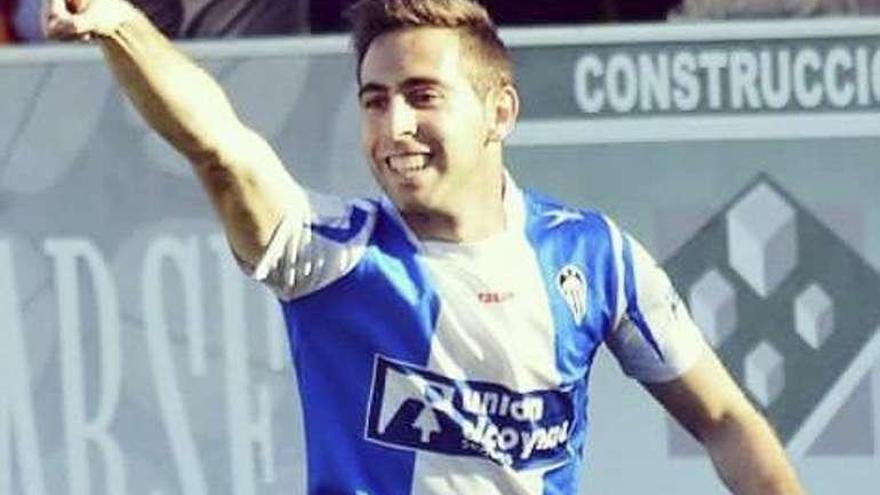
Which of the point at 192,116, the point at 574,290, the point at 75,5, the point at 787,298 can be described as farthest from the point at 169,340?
the point at 75,5

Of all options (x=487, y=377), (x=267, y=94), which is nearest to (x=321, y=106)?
(x=267, y=94)

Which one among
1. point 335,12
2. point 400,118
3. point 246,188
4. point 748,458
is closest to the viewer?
point 246,188

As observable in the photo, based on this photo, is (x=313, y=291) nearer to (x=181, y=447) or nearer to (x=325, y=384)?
(x=325, y=384)

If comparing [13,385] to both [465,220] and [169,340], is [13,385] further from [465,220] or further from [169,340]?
[465,220]

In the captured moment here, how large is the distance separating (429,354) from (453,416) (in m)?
0.09

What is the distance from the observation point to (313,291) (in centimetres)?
462

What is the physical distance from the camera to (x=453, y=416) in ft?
15.4

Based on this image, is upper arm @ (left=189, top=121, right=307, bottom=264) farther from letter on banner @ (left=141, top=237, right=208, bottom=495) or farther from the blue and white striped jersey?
letter on banner @ (left=141, top=237, right=208, bottom=495)

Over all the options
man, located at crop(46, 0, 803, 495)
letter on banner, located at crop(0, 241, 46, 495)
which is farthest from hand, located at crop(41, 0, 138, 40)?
letter on banner, located at crop(0, 241, 46, 495)

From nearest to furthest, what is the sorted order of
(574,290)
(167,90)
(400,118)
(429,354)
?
(167,90) → (400,118) → (429,354) → (574,290)

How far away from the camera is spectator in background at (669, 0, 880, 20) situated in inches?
268

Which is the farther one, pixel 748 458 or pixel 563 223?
pixel 748 458

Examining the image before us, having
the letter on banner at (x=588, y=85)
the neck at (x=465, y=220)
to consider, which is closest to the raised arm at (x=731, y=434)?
the neck at (x=465, y=220)

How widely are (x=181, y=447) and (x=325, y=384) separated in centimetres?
220
